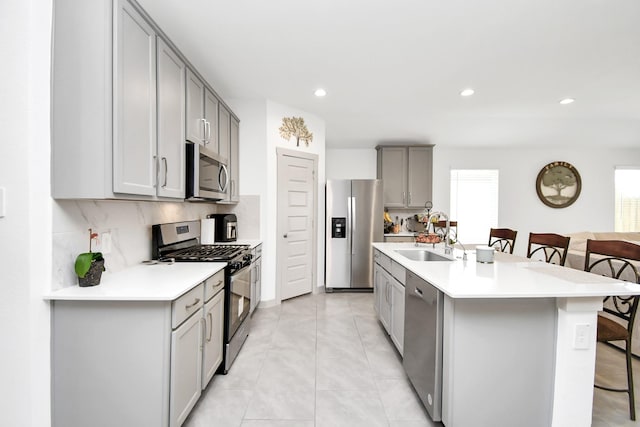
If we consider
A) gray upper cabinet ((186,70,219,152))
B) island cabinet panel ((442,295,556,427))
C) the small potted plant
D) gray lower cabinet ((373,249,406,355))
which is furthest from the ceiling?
island cabinet panel ((442,295,556,427))

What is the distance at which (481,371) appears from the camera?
146cm

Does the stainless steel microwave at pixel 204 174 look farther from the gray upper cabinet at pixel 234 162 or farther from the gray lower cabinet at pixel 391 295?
the gray lower cabinet at pixel 391 295

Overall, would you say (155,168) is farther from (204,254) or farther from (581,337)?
(581,337)

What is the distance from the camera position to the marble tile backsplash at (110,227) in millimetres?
1452

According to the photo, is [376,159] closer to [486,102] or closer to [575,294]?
[486,102]

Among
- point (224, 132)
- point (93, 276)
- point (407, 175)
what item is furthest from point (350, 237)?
point (93, 276)

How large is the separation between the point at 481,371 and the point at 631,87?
12.5ft

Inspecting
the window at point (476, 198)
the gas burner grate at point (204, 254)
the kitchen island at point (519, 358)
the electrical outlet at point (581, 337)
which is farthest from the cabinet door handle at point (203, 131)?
the window at point (476, 198)

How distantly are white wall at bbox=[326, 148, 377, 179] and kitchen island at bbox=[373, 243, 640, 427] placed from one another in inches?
176

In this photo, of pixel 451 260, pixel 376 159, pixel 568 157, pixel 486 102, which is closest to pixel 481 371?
pixel 451 260

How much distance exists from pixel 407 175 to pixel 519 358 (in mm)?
4256

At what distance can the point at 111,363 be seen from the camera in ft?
4.50

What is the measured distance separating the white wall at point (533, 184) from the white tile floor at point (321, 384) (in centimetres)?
377

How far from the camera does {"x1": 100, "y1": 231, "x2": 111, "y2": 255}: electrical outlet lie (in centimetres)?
177
